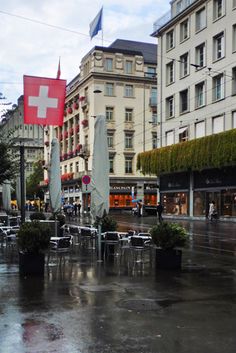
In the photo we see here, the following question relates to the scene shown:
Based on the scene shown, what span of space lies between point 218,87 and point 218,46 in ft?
11.6

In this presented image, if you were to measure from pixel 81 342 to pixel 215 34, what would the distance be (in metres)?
38.4

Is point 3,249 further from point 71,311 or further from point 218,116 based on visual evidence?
point 218,116

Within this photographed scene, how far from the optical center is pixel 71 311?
711cm

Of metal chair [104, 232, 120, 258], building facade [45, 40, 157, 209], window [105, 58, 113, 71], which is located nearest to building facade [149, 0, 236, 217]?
building facade [45, 40, 157, 209]

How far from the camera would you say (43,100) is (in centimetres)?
1261

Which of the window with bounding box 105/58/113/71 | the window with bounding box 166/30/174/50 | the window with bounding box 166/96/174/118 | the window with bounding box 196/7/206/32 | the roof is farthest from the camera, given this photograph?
the roof

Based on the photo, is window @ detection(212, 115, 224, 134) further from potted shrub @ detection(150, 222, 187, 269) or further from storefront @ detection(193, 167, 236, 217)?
potted shrub @ detection(150, 222, 187, 269)

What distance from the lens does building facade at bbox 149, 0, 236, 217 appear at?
38719 mm

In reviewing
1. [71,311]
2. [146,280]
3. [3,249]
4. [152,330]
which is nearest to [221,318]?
[152,330]

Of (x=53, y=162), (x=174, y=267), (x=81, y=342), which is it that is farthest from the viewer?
(x=53, y=162)

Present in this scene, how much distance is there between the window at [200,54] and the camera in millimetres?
42250

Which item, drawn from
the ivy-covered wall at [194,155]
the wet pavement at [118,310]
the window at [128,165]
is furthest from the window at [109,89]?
the wet pavement at [118,310]

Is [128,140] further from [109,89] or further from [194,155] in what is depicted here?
[194,155]

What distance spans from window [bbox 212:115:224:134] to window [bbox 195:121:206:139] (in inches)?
58.3
